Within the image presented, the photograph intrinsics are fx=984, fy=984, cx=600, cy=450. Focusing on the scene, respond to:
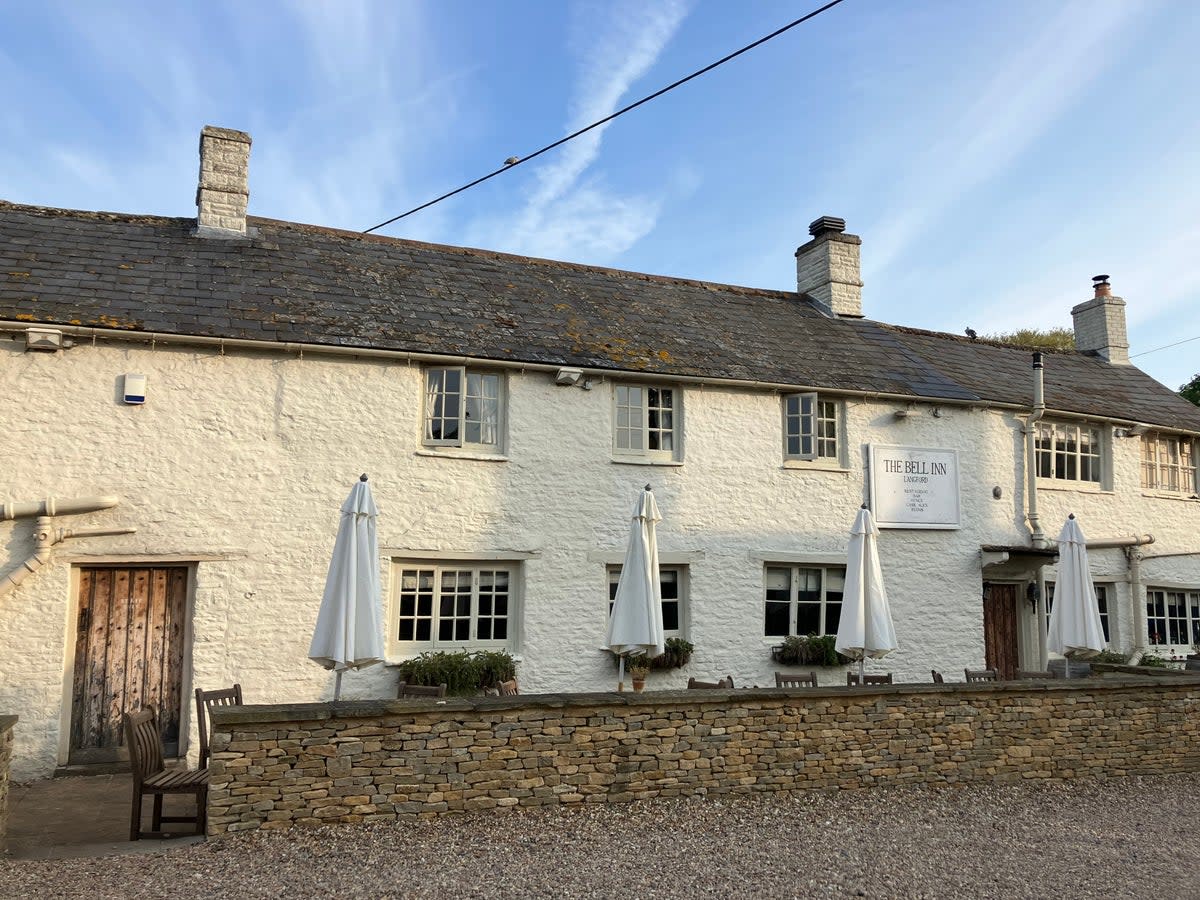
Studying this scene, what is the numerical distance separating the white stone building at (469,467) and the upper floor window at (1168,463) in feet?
1.21

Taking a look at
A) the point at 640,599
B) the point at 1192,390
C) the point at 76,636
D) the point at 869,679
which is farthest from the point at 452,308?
the point at 1192,390

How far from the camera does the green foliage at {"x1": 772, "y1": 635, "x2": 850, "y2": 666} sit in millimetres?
13641

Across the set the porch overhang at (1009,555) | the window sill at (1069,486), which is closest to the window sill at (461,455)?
the porch overhang at (1009,555)

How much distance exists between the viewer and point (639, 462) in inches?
530

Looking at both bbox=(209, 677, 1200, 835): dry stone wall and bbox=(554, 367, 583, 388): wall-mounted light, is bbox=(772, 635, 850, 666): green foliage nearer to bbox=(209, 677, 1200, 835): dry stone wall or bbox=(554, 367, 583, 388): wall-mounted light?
bbox=(209, 677, 1200, 835): dry stone wall

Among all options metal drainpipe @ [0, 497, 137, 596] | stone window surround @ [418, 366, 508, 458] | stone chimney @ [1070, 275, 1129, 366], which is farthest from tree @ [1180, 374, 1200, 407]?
metal drainpipe @ [0, 497, 137, 596]

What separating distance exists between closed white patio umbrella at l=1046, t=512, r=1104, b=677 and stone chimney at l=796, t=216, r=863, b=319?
7119 mm

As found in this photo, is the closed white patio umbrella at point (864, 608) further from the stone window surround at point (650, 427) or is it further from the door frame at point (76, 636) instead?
the door frame at point (76, 636)

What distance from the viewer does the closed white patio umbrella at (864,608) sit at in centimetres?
1062

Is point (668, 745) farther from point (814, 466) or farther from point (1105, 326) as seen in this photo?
point (1105, 326)

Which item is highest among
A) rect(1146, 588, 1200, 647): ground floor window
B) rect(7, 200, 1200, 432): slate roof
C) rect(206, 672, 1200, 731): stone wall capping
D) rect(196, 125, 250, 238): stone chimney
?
rect(196, 125, 250, 238): stone chimney

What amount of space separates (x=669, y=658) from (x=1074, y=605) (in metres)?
5.02

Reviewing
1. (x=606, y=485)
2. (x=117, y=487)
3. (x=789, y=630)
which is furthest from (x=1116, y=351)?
(x=117, y=487)

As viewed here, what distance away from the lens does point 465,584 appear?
495 inches
